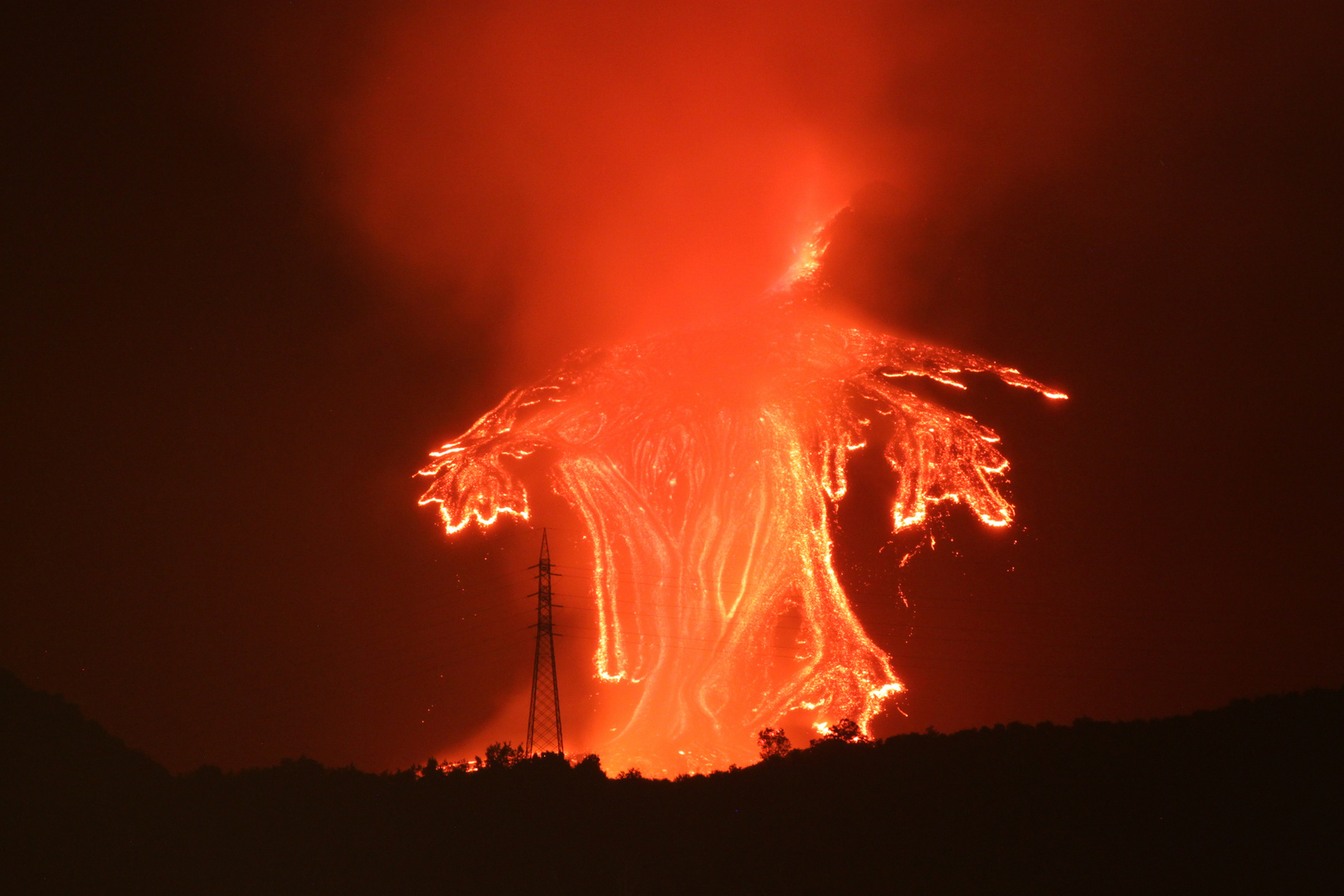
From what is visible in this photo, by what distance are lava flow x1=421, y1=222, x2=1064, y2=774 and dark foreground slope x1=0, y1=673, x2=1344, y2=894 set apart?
2292cm

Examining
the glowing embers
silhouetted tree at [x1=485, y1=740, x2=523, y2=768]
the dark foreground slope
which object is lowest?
the dark foreground slope

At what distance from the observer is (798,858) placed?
82.6ft

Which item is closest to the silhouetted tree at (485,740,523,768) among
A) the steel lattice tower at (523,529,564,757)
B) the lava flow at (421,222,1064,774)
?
the steel lattice tower at (523,529,564,757)

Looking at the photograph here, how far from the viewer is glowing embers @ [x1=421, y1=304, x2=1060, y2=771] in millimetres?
53938

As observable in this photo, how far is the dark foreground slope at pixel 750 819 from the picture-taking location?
77.2ft

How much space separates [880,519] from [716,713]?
879 inches

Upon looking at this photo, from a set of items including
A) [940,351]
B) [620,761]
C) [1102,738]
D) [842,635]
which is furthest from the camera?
[940,351]

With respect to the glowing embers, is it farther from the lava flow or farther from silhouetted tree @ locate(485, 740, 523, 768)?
silhouetted tree @ locate(485, 740, 523, 768)

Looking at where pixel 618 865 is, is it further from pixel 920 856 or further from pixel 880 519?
pixel 880 519

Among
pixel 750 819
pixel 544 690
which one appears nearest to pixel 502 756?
pixel 750 819

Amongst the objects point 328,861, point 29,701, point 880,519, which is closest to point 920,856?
point 328,861

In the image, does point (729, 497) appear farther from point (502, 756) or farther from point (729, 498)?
point (502, 756)

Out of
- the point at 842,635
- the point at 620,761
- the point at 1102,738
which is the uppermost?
the point at 842,635

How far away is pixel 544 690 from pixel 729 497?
16787 millimetres
